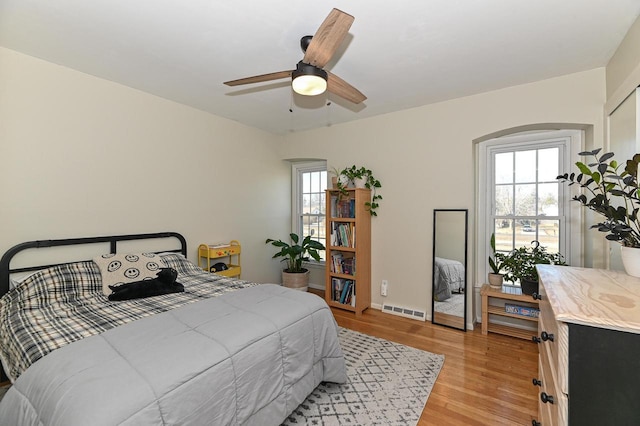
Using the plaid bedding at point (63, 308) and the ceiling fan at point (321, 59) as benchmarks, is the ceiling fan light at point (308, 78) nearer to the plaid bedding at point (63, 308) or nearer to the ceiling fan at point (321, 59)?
the ceiling fan at point (321, 59)

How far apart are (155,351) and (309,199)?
376 cm

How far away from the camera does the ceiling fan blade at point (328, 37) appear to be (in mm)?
1420

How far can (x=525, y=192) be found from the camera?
3.18 m

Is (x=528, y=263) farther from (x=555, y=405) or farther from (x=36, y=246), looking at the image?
(x=36, y=246)

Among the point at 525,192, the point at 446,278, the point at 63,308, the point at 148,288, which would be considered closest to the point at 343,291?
the point at 446,278

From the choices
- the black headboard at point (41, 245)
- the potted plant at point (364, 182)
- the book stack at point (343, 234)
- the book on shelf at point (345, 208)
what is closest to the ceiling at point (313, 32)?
the potted plant at point (364, 182)

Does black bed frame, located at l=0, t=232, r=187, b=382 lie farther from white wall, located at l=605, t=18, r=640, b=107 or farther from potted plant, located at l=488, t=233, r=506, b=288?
white wall, located at l=605, t=18, r=640, b=107

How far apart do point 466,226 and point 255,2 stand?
2.91m

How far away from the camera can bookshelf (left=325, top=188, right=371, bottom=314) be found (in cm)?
360

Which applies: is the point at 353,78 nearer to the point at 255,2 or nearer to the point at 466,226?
Answer: the point at 255,2

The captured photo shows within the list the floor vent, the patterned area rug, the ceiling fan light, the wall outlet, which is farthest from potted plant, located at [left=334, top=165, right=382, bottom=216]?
the ceiling fan light

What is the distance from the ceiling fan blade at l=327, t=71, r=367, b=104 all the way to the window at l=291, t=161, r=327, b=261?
7.70ft

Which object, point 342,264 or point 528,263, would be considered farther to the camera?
point 342,264

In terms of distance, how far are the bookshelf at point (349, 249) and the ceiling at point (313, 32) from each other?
1438 mm
